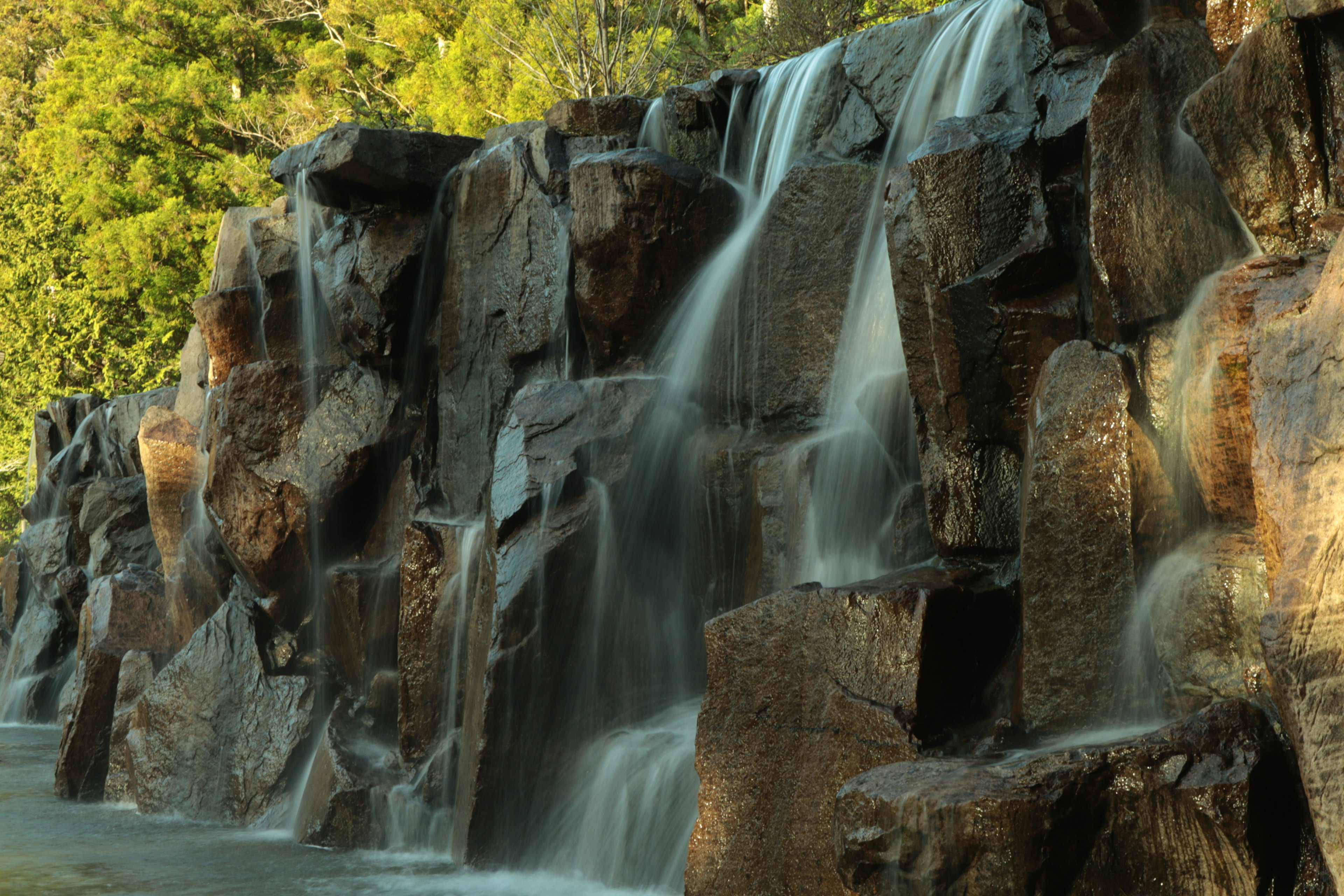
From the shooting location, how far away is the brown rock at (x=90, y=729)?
29.7 feet

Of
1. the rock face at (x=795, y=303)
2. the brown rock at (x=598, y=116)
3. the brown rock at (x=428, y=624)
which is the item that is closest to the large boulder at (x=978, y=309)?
the rock face at (x=795, y=303)

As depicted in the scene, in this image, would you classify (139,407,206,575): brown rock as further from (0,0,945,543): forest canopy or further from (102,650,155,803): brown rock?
(0,0,945,543): forest canopy

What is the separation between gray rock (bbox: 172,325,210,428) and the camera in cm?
1335

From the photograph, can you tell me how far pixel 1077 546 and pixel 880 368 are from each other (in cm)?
228

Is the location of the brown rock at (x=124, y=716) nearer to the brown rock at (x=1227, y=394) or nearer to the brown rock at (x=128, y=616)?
the brown rock at (x=128, y=616)

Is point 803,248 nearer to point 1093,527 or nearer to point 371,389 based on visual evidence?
point 1093,527

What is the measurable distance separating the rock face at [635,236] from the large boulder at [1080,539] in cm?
371

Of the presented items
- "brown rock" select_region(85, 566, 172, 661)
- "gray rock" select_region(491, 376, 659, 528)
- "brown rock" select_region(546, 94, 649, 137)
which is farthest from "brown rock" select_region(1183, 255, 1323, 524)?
"brown rock" select_region(85, 566, 172, 661)

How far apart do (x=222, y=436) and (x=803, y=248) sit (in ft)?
16.7

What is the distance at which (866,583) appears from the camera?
4.97m

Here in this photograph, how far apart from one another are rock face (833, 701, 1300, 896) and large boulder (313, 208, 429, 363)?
6673 mm

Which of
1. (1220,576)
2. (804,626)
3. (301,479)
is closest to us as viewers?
(1220,576)

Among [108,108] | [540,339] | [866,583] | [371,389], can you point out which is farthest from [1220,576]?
[108,108]

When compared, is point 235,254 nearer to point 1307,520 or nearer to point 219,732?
point 219,732
